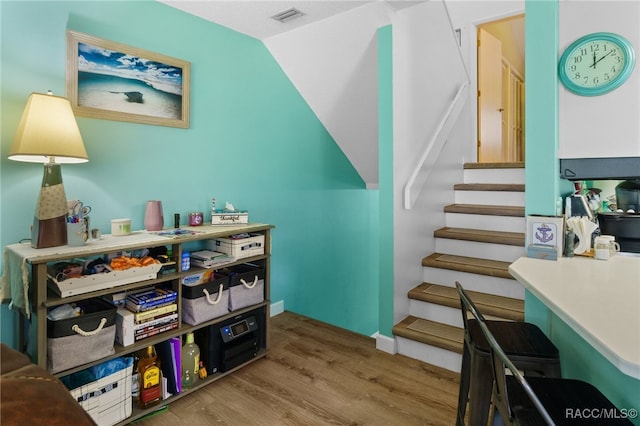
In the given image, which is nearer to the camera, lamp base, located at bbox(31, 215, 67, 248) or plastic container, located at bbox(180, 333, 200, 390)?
lamp base, located at bbox(31, 215, 67, 248)

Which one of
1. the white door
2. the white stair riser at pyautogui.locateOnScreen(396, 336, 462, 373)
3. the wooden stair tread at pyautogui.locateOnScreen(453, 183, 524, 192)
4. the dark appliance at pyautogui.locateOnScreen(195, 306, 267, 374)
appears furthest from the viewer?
the white door

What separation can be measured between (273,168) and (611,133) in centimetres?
229

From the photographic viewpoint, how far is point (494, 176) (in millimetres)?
3432

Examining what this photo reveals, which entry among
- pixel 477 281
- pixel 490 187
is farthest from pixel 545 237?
pixel 490 187

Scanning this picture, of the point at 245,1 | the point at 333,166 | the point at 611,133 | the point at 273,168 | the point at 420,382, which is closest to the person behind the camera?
the point at 611,133

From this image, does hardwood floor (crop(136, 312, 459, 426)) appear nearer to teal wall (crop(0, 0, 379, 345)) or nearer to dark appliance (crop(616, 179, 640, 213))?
teal wall (crop(0, 0, 379, 345))

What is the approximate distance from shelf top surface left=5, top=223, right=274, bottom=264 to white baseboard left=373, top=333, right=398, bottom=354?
1.13 meters

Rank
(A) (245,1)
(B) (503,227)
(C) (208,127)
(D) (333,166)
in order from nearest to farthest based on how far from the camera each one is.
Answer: (A) (245,1), (C) (208,127), (B) (503,227), (D) (333,166)

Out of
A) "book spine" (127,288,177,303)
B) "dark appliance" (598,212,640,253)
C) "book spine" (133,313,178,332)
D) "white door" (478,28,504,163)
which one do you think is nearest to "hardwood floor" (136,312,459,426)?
"book spine" (133,313,178,332)

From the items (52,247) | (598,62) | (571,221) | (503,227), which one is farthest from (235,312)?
(598,62)

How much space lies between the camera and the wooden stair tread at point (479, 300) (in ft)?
7.58

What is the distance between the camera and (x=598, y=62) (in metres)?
1.82

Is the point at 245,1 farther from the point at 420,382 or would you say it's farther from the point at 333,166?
the point at 420,382

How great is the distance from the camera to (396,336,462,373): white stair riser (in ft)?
7.74
